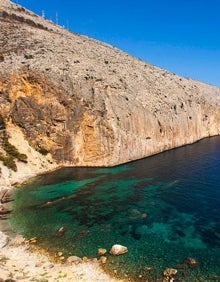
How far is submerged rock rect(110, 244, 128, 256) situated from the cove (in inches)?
20.5

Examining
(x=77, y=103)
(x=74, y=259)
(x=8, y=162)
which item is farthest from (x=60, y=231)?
(x=77, y=103)

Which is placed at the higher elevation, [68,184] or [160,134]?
[160,134]

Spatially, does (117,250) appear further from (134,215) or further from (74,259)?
(134,215)

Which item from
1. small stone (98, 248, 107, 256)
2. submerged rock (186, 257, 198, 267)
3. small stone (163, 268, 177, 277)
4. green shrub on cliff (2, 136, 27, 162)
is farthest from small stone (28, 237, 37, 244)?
green shrub on cliff (2, 136, 27, 162)

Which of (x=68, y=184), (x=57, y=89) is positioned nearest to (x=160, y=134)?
(x=57, y=89)

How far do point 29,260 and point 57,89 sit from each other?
5165 centimetres

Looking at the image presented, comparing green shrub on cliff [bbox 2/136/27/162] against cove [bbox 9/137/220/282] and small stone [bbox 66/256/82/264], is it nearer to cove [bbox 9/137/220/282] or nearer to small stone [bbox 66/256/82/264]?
cove [bbox 9/137/220/282]

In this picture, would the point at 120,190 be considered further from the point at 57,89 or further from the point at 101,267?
the point at 57,89

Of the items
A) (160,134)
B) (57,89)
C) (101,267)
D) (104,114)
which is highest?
(57,89)

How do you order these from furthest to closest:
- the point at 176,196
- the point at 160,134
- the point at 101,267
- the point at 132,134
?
the point at 160,134
the point at 132,134
the point at 176,196
the point at 101,267

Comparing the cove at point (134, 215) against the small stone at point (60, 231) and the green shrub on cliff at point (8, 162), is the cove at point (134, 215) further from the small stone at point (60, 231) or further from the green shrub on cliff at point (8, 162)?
the green shrub on cliff at point (8, 162)

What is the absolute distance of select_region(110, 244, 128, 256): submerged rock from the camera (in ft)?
112

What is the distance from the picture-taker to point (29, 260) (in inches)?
1341

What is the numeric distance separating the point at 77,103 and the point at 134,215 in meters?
40.9
